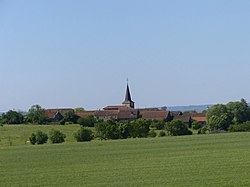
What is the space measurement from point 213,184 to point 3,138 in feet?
228

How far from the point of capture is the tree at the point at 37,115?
13625 centimetres

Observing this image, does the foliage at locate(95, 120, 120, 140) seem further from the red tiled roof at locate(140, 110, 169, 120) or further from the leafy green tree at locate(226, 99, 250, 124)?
the red tiled roof at locate(140, 110, 169, 120)

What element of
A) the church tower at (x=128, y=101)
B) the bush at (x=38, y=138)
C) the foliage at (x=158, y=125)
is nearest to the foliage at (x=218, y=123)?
the foliage at (x=158, y=125)

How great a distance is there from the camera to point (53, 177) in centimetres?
3256

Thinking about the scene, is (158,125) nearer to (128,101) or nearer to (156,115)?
(156,115)

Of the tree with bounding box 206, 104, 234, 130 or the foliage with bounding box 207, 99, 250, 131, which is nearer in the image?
the tree with bounding box 206, 104, 234, 130

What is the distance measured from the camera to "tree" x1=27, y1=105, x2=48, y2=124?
447 feet

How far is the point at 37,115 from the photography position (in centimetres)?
13975

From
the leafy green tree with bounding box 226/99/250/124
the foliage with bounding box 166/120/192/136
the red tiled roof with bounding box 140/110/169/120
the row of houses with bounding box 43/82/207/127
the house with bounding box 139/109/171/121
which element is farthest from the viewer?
the row of houses with bounding box 43/82/207/127

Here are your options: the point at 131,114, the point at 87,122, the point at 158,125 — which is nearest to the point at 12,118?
the point at 87,122

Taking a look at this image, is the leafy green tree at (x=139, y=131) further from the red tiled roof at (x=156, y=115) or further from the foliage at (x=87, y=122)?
the red tiled roof at (x=156, y=115)

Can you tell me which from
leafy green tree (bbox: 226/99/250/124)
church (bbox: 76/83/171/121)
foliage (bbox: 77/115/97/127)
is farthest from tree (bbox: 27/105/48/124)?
leafy green tree (bbox: 226/99/250/124)

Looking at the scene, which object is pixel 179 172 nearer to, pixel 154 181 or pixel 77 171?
pixel 154 181

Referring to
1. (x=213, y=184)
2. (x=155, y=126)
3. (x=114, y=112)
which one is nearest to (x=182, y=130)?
(x=155, y=126)
